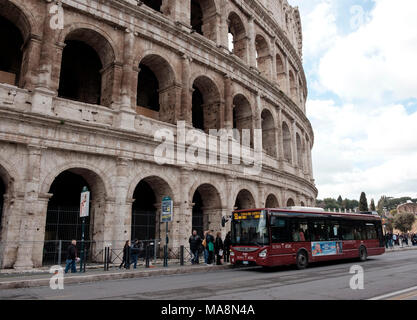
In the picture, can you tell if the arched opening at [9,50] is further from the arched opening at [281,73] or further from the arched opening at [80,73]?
the arched opening at [281,73]

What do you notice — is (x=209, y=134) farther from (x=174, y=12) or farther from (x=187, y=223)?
(x=174, y=12)

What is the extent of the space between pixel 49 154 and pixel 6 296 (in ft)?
21.6

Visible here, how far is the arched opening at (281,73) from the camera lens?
101 ft

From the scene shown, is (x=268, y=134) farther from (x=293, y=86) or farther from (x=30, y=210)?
(x=30, y=210)

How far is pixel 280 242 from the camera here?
13828 millimetres

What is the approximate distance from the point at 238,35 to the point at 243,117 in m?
6.45

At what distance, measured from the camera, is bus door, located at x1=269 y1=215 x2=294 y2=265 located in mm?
13520

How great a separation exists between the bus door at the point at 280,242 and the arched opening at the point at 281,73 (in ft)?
63.1

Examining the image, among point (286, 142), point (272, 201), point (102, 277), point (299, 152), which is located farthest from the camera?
point (299, 152)

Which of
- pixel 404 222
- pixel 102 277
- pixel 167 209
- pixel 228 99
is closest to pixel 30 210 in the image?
pixel 102 277

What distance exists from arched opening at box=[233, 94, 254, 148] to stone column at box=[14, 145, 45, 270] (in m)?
13.7

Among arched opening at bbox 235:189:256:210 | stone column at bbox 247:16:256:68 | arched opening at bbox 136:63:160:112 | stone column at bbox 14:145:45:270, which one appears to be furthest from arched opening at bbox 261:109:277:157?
stone column at bbox 14:145:45:270

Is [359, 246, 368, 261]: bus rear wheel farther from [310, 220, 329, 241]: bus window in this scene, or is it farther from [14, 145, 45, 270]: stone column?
[14, 145, 45, 270]: stone column

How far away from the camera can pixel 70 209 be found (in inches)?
596
